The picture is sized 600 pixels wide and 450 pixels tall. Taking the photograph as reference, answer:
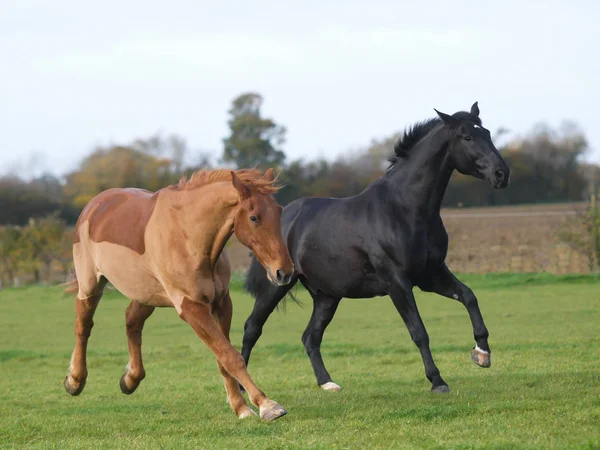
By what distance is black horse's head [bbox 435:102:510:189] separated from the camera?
829 cm

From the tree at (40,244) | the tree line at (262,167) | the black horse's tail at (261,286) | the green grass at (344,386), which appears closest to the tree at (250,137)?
the tree line at (262,167)

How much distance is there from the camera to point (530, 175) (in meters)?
28.2

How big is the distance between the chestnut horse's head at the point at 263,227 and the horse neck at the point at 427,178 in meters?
1.92

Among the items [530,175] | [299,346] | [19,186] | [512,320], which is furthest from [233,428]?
[19,186]

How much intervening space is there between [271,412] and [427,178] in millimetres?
2931

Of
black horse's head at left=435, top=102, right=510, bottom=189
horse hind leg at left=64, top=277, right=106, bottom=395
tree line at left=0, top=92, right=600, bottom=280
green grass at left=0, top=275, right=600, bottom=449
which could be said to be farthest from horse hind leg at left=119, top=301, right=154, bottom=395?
tree line at left=0, top=92, right=600, bottom=280

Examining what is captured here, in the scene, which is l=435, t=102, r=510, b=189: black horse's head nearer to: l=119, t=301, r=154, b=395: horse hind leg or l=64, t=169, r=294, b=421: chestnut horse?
l=64, t=169, r=294, b=421: chestnut horse

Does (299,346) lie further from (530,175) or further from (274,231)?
(530,175)

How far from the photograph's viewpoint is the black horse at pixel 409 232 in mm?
8422

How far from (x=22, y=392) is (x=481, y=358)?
17.9ft

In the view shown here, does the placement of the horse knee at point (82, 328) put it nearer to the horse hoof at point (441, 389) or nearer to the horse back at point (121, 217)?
the horse back at point (121, 217)

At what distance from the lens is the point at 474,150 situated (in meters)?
8.40

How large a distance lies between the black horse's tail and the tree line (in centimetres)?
1534

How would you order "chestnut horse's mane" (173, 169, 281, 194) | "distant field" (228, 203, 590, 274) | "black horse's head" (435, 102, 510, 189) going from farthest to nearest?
1. "distant field" (228, 203, 590, 274)
2. "black horse's head" (435, 102, 510, 189)
3. "chestnut horse's mane" (173, 169, 281, 194)
